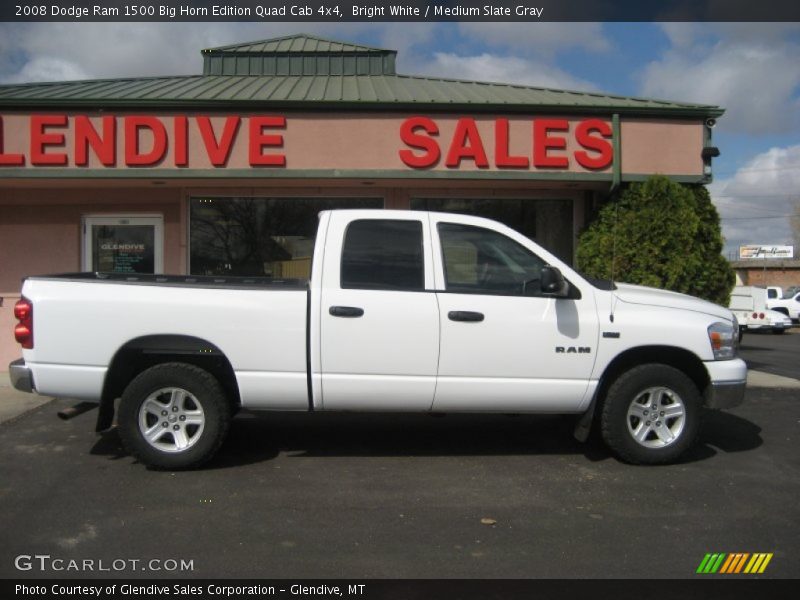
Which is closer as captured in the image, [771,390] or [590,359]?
[590,359]

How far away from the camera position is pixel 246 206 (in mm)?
10234

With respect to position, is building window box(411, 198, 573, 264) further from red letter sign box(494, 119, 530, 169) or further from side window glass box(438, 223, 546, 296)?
side window glass box(438, 223, 546, 296)

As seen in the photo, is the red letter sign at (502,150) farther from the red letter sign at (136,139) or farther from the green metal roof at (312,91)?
the red letter sign at (136,139)

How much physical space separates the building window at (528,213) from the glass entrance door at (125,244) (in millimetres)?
3938

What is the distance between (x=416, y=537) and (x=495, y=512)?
68cm

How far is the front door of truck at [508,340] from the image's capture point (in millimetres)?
5348

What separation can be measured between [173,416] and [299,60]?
9215mm

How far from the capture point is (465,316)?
532cm

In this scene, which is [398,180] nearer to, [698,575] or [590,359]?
[590,359]

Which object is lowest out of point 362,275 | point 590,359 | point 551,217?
point 590,359

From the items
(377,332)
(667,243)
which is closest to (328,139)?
(377,332)

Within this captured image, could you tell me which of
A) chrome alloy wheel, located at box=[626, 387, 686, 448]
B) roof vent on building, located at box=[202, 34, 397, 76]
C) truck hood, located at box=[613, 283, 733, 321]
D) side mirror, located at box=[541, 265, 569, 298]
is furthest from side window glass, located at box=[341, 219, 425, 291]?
roof vent on building, located at box=[202, 34, 397, 76]

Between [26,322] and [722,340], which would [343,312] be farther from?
[722,340]
